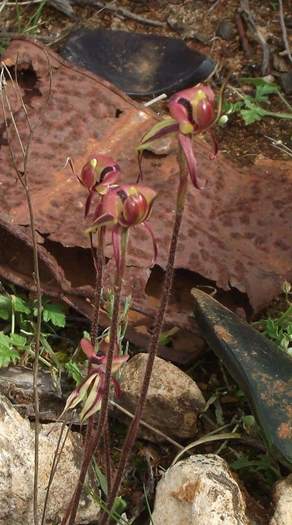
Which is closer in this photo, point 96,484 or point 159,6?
point 96,484

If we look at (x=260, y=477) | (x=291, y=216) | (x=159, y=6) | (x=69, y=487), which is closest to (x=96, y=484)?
(x=69, y=487)

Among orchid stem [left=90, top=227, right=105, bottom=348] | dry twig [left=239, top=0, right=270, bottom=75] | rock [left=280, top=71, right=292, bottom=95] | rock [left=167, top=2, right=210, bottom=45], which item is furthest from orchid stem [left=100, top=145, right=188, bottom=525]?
rock [left=167, top=2, right=210, bottom=45]

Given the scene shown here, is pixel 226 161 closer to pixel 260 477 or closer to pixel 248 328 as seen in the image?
pixel 248 328

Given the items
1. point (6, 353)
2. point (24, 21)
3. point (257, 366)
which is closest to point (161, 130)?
point (257, 366)

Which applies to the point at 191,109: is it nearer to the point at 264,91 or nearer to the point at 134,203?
the point at 134,203

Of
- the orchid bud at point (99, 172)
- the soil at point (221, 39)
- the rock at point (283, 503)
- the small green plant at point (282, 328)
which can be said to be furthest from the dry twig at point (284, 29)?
the orchid bud at point (99, 172)

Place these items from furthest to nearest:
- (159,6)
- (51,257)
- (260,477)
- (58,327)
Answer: (159,6) → (58,327) → (51,257) → (260,477)
